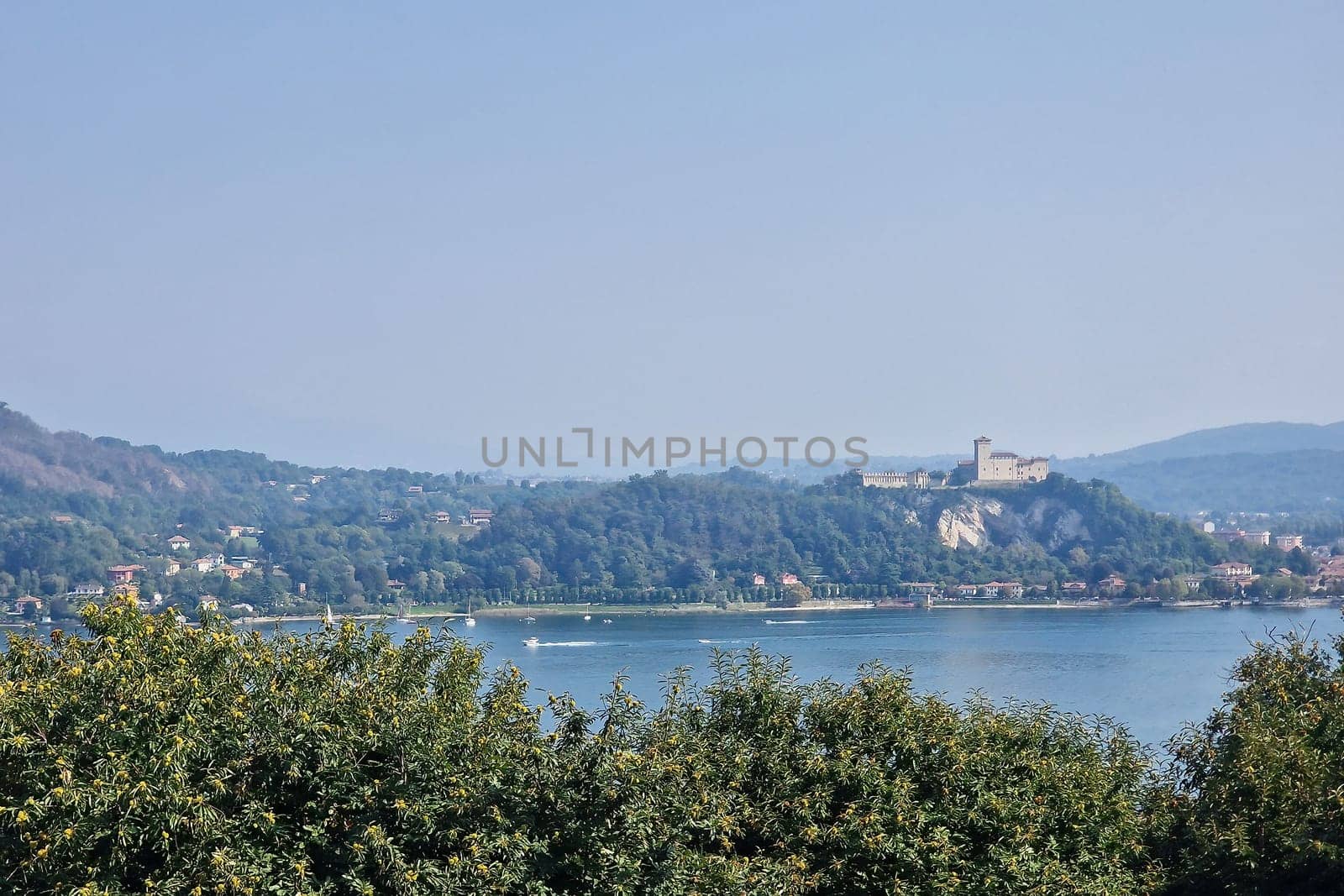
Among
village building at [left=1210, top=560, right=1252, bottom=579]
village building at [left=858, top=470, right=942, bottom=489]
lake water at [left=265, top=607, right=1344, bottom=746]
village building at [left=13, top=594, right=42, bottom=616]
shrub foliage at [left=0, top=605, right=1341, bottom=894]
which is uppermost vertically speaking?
village building at [left=858, top=470, right=942, bottom=489]

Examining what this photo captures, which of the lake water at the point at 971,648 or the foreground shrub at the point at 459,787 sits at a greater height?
the foreground shrub at the point at 459,787

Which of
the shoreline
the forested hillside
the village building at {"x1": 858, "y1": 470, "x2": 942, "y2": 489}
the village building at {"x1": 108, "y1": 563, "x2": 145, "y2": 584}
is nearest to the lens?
the shoreline

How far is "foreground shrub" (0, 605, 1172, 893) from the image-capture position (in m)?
4.79

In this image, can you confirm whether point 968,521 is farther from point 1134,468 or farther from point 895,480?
point 1134,468

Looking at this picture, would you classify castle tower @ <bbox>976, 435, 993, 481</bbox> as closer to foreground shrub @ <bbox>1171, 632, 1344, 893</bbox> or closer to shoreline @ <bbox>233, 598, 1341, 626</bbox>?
shoreline @ <bbox>233, 598, 1341, 626</bbox>

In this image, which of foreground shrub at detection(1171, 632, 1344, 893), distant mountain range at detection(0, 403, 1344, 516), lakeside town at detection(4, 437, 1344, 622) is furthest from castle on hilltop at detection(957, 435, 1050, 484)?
foreground shrub at detection(1171, 632, 1344, 893)

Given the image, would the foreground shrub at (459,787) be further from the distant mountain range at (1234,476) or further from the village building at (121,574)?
the distant mountain range at (1234,476)

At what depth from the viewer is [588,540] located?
204 ft

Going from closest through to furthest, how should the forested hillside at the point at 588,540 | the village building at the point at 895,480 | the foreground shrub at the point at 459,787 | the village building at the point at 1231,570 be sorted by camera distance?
the foreground shrub at the point at 459,787 → the village building at the point at 1231,570 → the forested hillside at the point at 588,540 → the village building at the point at 895,480

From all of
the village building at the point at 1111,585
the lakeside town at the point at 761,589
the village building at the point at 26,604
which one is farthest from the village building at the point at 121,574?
the village building at the point at 1111,585

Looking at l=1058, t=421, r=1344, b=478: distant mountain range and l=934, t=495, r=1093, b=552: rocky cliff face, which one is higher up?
l=1058, t=421, r=1344, b=478: distant mountain range

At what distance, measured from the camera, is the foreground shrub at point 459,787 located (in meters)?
4.79

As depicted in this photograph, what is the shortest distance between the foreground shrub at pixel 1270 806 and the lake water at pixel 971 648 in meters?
10.3

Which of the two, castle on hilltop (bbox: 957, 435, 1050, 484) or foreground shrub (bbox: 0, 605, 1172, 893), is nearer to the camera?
foreground shrub (bbox: 0, 605, 1172, 893)
